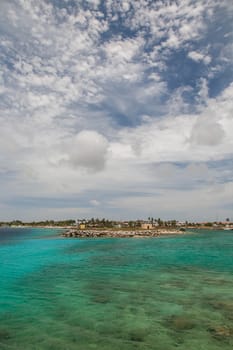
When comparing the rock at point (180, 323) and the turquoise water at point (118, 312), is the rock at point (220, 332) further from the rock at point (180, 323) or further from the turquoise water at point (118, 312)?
the rock at point (180, 323)

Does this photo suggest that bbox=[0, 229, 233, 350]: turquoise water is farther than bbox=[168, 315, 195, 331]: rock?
No

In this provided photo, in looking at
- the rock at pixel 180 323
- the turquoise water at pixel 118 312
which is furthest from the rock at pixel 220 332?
the rock at pixel 180 323

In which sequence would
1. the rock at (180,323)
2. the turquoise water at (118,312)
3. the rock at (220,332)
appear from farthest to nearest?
1. the rock at (180,323)
2. the rock at (220,332)
3. the turquoise water at (118,312)

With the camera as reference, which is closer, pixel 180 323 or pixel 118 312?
pixel 180 323

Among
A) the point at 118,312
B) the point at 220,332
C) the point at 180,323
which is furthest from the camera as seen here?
the point at 118,312

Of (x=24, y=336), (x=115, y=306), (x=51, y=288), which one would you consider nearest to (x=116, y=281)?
(x=51, y=288)

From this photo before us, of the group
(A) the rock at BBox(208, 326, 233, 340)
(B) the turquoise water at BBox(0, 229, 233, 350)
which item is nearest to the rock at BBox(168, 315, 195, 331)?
(B) the turquoise water at BBox(0, 229, 233, 350)

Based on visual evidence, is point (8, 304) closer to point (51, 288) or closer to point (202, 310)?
point (51, 288)

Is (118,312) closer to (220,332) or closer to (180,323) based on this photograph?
(180,323)

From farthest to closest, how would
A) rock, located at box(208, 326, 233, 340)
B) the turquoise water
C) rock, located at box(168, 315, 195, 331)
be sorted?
rock, located at box(168, 315, 195, 331) → rock, located at box(208, 326, 233, 340) → the turquoise water

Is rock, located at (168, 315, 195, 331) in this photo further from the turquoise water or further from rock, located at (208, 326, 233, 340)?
rock, located at (208, 326, 233, 340)

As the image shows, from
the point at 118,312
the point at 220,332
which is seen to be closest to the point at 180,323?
the point at 220,332

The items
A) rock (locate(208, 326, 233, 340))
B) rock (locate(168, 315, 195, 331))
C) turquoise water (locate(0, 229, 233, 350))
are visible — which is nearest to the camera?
turquoise water (locate(0, 229, 233, 350))

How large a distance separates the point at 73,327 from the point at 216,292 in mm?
11692
